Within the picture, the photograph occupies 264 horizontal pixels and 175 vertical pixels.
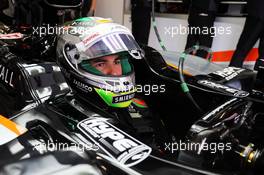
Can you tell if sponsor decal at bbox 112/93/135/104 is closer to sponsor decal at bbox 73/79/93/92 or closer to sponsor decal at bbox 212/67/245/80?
sponsor decal at bbox 73/79/93/92

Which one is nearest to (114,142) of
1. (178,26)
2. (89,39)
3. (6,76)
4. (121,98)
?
(121,98)

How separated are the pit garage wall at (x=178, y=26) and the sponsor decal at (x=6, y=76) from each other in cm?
226

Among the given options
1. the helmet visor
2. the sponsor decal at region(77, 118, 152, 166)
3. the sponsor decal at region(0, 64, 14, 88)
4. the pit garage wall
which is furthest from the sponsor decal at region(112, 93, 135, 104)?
the pit garage wall

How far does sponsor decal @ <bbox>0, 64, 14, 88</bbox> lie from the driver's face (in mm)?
343

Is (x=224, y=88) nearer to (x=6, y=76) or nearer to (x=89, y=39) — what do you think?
(x=89, y=39)

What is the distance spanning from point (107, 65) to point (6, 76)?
1.41 ft

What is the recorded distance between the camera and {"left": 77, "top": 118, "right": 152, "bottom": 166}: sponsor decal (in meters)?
0.75

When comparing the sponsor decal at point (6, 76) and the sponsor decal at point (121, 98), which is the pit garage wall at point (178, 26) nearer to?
the sponsor decal at point (121, 98)

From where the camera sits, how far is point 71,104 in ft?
3.26

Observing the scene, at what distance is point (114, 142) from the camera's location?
798 millimetres

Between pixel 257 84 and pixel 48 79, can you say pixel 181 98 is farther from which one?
pixel 48 79

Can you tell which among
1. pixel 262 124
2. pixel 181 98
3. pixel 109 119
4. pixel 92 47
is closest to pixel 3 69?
pixel 92 47

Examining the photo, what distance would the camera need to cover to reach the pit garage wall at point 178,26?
114 inches

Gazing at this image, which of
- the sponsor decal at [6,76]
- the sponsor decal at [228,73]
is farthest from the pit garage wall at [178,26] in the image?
the sponsor decal at [6,76]
